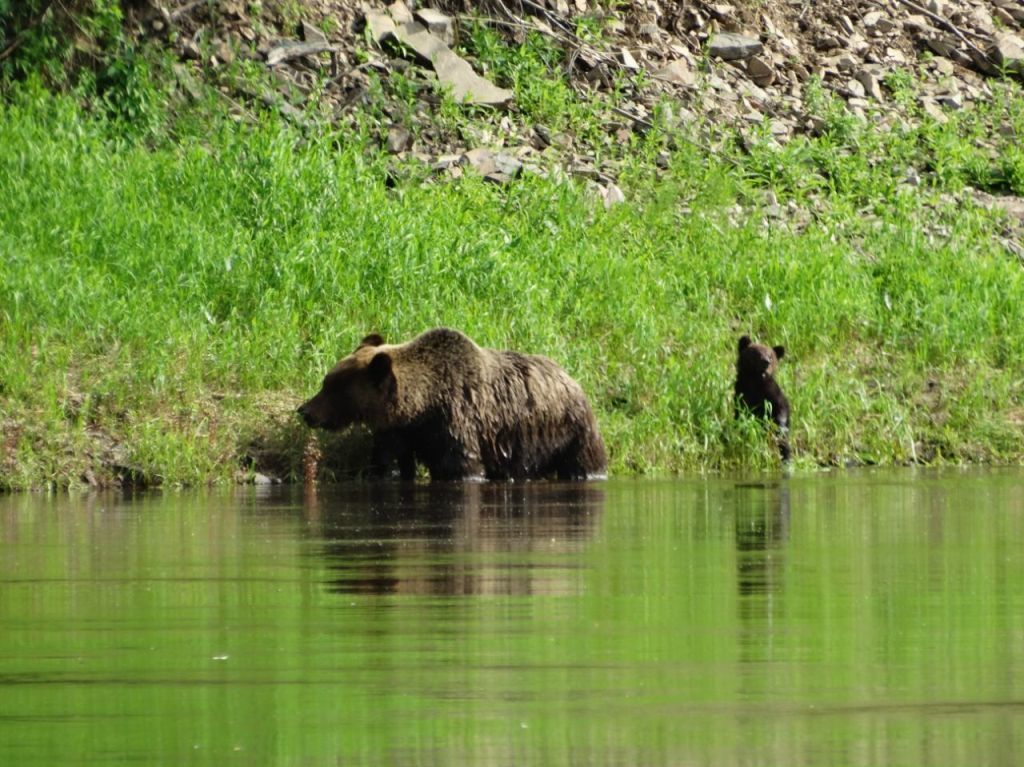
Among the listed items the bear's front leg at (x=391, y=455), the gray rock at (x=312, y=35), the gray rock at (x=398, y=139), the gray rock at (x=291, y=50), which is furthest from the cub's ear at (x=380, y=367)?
the gray rock at (x=312, y=35)

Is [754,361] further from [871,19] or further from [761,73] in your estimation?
[871,19]

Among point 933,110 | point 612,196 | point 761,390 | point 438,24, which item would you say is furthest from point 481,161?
point 933,110

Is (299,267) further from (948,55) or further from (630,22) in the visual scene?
(948,55)

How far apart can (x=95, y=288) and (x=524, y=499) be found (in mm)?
4193

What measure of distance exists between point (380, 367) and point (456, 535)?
168 inches

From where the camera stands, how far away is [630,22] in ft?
82.4

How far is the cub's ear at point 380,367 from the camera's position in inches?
581

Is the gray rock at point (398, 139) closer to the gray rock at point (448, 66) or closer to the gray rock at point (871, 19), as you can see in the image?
the gray rock at point (448, 66)

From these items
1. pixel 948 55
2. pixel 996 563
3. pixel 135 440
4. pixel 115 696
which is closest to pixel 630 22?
pixel 948 55

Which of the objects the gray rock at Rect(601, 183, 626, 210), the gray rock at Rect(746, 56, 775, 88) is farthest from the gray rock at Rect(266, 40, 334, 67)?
the gray rock at Rect(746, 56, 775, 88)

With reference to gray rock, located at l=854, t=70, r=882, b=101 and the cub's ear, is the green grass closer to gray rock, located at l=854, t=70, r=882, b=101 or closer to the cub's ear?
the cub's ear

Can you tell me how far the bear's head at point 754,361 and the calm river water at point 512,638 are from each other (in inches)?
178

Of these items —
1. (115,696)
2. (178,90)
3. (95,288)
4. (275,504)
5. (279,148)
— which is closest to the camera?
(115,696)

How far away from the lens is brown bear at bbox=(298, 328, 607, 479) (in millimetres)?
14891
